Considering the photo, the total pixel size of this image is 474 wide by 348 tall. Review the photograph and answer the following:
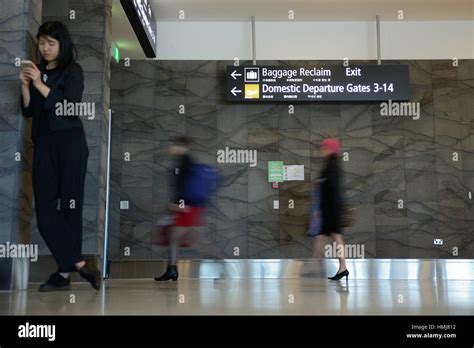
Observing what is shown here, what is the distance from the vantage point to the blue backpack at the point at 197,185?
716 centimetres

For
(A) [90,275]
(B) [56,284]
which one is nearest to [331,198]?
(A) [90,275]

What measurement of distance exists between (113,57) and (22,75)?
331 inches

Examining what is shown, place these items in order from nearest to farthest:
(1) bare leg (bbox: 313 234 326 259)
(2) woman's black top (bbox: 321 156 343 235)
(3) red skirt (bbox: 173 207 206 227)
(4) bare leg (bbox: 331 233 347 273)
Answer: (3) red skirt (bbox: 173 207 206 227), (4) bare leg (bbox: 331 233 347 273), (2) woman's black top (bbox: 321 156 343 235), (1) bare leg (bbox: 313 234 326 259)

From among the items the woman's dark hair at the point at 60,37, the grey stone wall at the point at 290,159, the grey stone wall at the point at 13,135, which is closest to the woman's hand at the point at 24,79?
the woman's dark hair at the point at 60,37

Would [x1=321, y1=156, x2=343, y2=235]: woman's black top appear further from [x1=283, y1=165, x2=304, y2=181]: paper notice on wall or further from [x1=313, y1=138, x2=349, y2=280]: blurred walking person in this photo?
[x1=283, y1=165, x2=304, y2=181]: paper notice on wall

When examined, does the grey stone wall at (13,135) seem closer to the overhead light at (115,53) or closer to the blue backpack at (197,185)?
the blue backpack at (197,185)

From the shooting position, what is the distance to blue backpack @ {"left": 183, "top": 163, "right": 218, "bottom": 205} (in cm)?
716

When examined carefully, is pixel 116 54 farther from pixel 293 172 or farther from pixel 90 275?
pixel 90 275

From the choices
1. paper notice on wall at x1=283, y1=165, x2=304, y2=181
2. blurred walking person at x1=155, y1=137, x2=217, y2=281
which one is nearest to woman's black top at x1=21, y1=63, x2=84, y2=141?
blurred walking person at x1=155, y1=137, x2=217, y2=281

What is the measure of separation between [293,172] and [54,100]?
815 cm

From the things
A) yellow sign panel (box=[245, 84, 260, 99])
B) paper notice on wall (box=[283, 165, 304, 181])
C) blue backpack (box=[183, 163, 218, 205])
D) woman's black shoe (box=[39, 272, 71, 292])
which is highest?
yellow sign panel (box=[245, 84, 260, 99])

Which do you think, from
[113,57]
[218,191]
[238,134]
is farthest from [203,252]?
[113,57]

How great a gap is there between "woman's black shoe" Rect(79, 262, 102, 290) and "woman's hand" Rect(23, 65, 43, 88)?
5.27 ft
